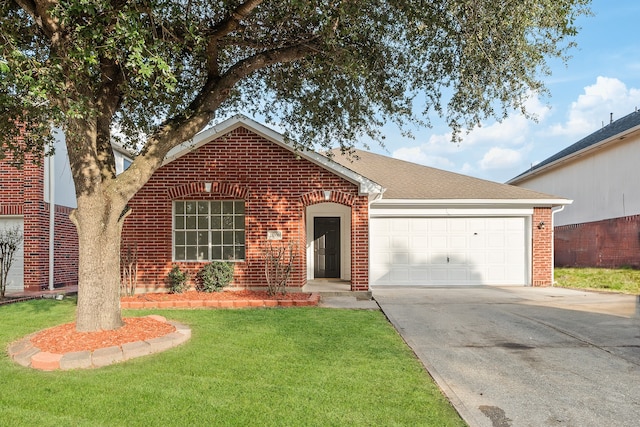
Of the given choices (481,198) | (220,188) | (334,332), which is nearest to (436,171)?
(481,198)

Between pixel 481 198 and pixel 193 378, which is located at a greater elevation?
pixel 481 198

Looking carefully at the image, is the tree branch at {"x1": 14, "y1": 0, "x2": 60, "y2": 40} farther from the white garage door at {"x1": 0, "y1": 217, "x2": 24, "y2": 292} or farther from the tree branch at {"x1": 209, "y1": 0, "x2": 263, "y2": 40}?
the white garage door at {"x1": 0, "y1": 217, "x2": 24, "y2": 292}

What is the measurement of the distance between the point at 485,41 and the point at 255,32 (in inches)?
158

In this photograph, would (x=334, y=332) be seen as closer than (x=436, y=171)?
Yes

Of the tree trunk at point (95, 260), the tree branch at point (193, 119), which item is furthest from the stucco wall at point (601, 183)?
the tree trunk at point (95, 260)

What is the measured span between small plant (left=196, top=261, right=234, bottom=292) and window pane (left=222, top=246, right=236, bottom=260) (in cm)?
43

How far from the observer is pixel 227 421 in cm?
384

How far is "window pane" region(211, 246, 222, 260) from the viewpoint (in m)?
11.6

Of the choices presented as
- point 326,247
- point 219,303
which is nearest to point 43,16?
point 219,303

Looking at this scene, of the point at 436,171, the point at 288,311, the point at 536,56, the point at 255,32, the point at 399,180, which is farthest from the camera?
the point at 436,171

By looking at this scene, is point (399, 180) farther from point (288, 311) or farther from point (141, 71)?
point (141, 71)

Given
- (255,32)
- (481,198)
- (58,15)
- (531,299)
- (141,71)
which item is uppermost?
(255,32)

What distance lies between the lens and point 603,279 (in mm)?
14867

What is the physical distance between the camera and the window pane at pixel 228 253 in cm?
1160
